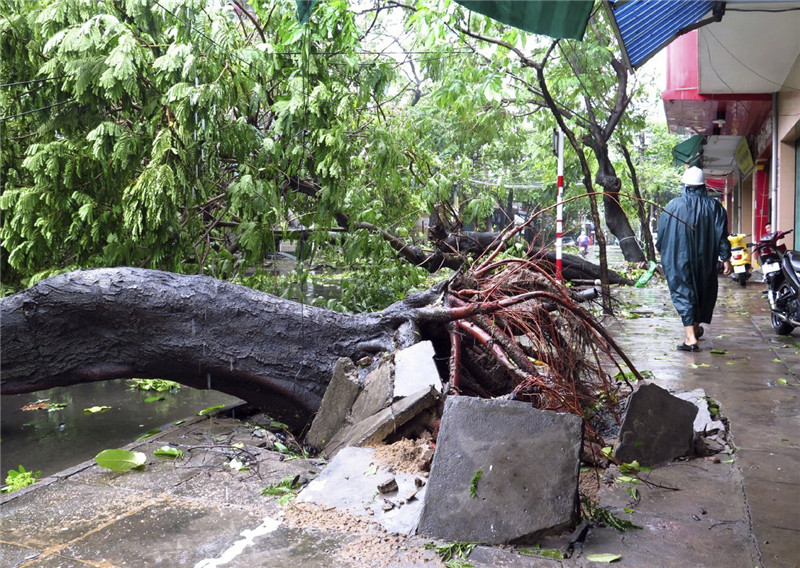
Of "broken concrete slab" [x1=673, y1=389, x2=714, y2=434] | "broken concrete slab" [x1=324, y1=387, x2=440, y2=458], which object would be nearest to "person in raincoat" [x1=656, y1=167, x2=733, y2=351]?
"broken concrete slab" [x1=673, y1=389, x2=714, y2=434]

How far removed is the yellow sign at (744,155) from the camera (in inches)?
726

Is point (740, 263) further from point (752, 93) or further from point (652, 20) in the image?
point (652, 20)

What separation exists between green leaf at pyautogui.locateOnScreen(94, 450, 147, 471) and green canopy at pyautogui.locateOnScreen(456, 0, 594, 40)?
378 centimetres

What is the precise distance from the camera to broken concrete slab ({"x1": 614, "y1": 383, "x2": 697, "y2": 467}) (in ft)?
12.9

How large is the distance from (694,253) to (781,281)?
1.44 meters

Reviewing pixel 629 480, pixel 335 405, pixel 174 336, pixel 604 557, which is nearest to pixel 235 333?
pixel 174 336

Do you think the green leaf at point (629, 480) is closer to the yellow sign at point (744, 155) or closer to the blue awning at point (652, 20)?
the blue awning at point (652, 20)

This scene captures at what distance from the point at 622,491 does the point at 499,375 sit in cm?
159

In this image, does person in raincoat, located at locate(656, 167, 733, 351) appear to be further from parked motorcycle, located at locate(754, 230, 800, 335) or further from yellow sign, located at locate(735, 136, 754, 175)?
yellow sign, located at locate(735, 136, 754, 175)

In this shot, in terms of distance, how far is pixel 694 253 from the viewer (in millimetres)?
7258

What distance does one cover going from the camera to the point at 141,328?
5.18m

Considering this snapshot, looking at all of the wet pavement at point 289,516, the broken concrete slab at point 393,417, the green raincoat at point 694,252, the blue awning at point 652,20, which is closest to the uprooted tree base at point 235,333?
the wet pavement at point 289,516

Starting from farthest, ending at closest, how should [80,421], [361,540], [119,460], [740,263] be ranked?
[740,263]
[80,421]
[119,460]
[361,540]

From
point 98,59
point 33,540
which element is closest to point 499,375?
point 33,540
